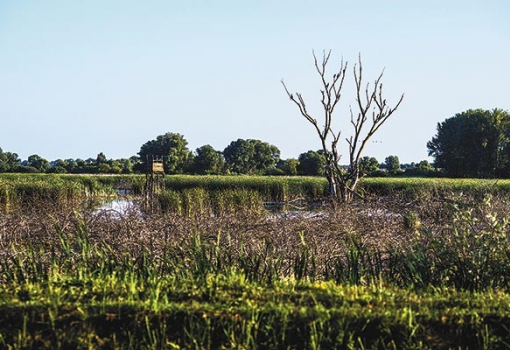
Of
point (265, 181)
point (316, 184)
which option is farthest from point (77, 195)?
point (316, 184)

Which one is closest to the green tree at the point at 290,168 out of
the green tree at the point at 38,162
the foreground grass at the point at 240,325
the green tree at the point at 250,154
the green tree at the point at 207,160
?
the green tree at the point at 207,160

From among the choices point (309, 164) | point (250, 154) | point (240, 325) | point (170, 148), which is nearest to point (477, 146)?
point (309, 164)

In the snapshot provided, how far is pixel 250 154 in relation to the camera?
253 ft

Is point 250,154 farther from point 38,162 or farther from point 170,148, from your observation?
point 38,162

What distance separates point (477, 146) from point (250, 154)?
30388 mm

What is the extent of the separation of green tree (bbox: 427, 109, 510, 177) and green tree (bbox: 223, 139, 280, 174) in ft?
78.3

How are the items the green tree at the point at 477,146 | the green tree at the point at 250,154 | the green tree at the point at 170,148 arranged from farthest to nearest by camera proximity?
the green tree at the point at 250,154
the green tree at the point at 170,148
the green tree at the point at 477,146

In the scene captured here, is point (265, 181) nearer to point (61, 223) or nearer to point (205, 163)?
point (61, 223)

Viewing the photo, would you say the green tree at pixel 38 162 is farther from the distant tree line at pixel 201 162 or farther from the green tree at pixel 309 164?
the green tree at pixel 309 164

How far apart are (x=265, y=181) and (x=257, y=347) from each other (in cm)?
2251

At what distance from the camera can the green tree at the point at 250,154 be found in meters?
75.5

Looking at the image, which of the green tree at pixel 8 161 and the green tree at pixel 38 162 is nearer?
the green tree at pixel 8 161

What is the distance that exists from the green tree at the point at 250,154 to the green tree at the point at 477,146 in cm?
2386

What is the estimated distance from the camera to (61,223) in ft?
30.2
